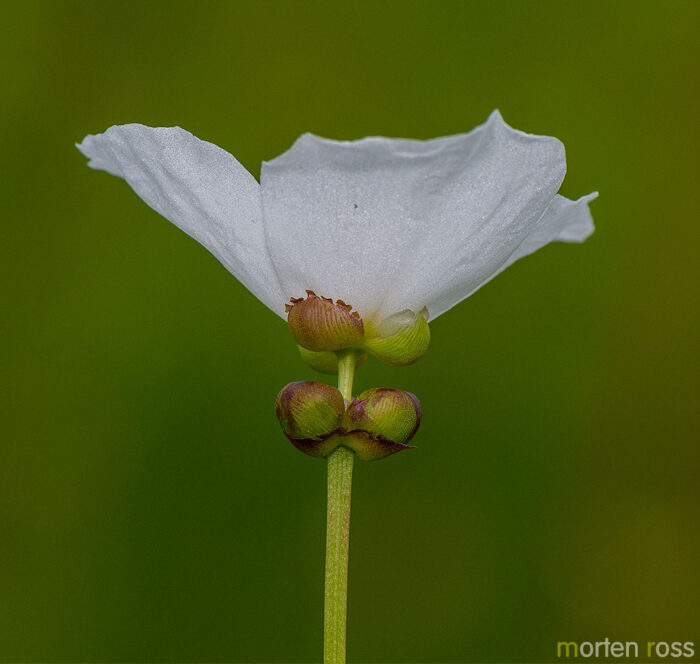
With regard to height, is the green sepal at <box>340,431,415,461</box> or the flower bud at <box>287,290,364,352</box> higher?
the flower bud at <box>287,290,364,352</box>

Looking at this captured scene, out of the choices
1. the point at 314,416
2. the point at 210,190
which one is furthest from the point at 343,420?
the point at 210,190

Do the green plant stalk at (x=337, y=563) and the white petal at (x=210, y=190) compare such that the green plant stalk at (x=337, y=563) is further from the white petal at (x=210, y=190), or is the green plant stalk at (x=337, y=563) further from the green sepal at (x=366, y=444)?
the white petal at (x=210, y=190)

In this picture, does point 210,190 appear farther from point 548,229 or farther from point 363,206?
point 548,229

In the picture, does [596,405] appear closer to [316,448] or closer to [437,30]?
[437,30]

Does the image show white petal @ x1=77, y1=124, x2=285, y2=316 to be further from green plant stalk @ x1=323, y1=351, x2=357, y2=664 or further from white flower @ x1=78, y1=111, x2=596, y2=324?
green plant stalk @ x1=323, y1=351, x2=357, y2=664

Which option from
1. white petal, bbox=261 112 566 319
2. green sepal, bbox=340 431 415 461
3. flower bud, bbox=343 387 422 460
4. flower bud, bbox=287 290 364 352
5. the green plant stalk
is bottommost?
the green plant stalk

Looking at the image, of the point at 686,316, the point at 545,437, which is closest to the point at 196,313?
the point at 545,437

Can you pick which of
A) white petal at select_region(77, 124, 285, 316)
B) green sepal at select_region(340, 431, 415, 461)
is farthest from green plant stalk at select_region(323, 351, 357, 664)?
white petal at select_region(77, 124, 285, 316)
